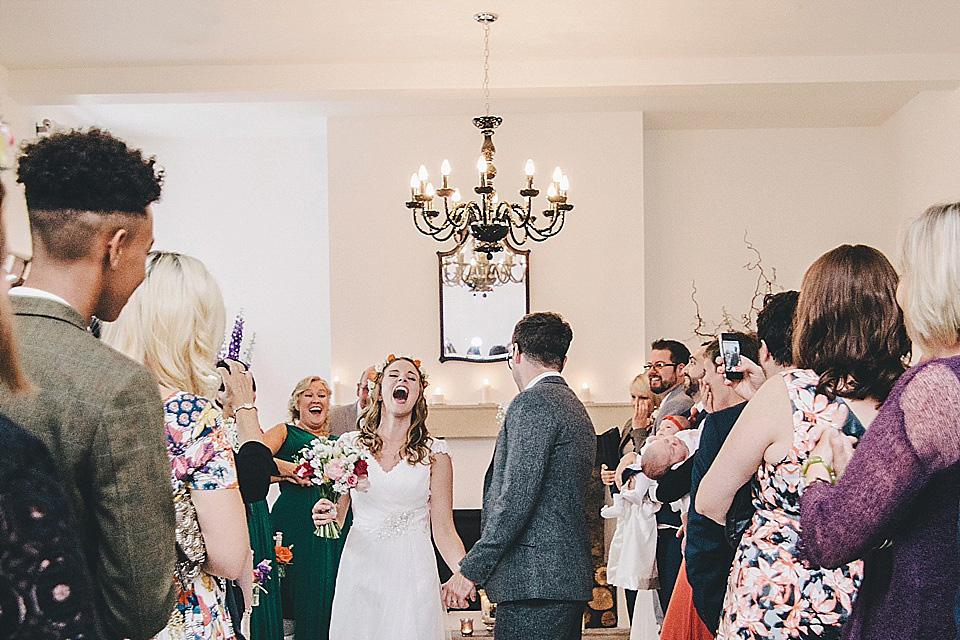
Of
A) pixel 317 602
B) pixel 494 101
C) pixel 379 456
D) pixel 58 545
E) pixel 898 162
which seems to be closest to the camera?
pixel 58 545

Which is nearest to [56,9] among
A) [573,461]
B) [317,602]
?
[317,602]

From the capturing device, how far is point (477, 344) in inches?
281

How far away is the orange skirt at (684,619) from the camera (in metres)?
3.37

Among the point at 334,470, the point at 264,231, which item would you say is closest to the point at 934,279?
the point at 334,470

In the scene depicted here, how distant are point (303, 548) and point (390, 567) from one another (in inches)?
42.4

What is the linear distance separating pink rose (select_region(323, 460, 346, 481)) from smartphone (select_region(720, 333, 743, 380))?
1.67m

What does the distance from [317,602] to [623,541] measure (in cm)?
159

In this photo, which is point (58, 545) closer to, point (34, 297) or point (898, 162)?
point (34, 297)

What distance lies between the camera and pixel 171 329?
6.93 ft

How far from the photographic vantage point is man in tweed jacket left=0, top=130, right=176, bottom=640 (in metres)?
1.30

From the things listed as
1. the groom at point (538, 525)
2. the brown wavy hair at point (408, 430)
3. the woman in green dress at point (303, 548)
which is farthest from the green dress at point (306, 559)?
the groom at point (538, 525)

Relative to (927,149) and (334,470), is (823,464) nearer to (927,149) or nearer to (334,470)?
(334,470)

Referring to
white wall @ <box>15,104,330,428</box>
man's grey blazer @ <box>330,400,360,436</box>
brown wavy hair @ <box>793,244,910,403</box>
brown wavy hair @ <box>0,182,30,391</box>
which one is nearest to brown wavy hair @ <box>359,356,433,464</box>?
man's grey blazer @ <box>330,400,360,436</box>

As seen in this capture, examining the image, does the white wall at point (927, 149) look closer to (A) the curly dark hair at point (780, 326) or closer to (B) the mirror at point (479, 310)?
(B) the mirror at point (479, 310)
